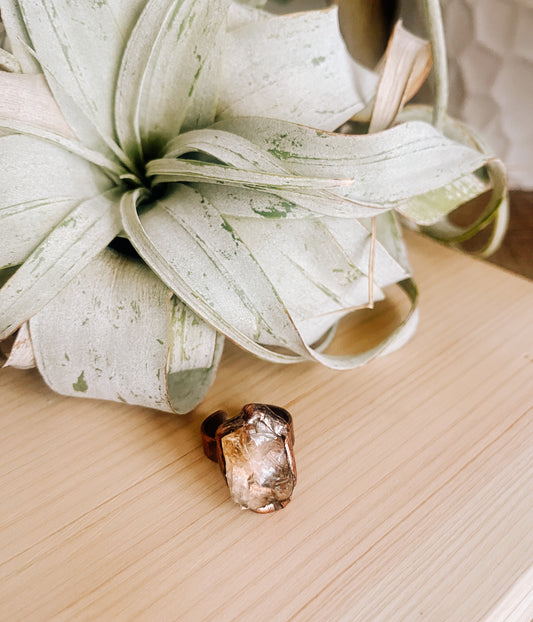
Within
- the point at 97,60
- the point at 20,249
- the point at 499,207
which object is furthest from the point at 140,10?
the point at 499,207

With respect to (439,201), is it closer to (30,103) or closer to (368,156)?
(368,156)

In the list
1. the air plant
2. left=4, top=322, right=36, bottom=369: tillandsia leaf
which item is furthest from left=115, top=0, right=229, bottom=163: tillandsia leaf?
left=4, top=322, right=36, bottom=369: tillandsia leaf

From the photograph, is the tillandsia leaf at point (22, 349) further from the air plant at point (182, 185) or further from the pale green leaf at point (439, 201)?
the pale green leaf at point (439, 201)

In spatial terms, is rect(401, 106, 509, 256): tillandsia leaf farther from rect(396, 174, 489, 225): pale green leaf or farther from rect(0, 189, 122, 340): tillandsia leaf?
rect(0, 189, 122, 340): tillandsia leaf

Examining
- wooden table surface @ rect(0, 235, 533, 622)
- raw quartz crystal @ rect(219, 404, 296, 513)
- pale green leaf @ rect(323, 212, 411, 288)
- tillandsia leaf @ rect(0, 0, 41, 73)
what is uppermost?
tillandsia leaf @ rect(0, 0, 41, 73)

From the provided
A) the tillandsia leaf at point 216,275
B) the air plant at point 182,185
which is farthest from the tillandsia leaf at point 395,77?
the tillandsia leaf at point 216,275

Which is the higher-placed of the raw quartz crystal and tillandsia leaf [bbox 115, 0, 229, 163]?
tillandsia leaf [bbox 115, 0, 229, 163]

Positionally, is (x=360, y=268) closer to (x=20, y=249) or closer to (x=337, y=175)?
(x=337, y=175)

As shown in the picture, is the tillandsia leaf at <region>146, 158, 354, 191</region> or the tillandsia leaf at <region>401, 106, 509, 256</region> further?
the tillandsia leaf at <region>401, 106, 509, 256</region>
